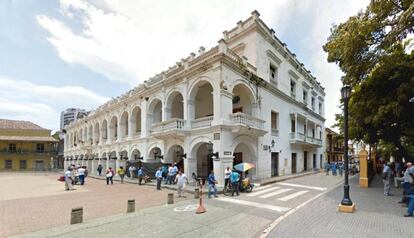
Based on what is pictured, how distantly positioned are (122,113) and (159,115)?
20.4 ft

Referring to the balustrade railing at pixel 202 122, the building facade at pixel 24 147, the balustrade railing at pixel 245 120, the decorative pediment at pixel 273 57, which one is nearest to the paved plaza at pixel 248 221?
the balustrade railing at pixel 245 120

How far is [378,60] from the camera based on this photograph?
36.4ft

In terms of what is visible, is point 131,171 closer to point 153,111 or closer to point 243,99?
point 153,111

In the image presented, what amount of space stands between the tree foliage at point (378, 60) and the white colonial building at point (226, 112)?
6.71 meters

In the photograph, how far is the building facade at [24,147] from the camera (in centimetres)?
4703

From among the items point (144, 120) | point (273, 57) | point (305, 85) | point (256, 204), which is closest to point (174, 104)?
point (144, 120)

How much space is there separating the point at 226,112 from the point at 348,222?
10174 millimetres

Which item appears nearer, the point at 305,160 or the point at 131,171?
the point at 131,171

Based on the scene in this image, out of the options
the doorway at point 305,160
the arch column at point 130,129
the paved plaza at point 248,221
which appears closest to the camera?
the paved plaza at point 248,221

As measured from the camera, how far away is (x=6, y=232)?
7.54 metres

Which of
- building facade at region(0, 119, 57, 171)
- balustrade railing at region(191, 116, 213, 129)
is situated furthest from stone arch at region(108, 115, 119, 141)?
building facade at region(0, 119, 57, 171)

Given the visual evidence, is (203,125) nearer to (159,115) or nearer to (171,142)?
(171,142)

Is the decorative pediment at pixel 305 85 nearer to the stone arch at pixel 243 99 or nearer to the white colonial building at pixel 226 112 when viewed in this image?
the white colonial building at pixel 226 112

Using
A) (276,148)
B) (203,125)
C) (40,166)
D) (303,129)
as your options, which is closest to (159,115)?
(203,125)
